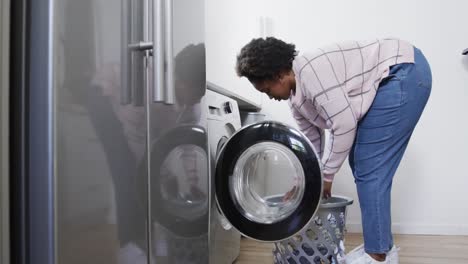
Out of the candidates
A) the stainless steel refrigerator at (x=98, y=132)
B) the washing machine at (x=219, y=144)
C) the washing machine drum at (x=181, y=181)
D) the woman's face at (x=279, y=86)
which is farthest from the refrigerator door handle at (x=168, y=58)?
the woman's face at (x=279, y=86)

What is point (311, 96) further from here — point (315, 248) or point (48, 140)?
point (48, 140)

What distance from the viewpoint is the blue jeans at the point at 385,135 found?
1.21 meters

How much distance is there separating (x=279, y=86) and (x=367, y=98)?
0.29 metres

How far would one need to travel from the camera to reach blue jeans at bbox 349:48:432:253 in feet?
3.97

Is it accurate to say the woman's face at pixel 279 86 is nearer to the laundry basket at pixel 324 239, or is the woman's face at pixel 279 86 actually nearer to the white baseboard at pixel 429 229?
the laundry basket at pixel 324 239

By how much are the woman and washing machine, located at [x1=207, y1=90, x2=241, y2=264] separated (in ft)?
0.63

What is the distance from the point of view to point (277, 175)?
4.38ft

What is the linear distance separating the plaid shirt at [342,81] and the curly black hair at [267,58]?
81 mm

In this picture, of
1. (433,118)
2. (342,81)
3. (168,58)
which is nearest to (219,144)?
(342,81)

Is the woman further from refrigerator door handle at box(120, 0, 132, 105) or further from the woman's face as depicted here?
refrigerator door handle at box(120, 0, 132, 105)

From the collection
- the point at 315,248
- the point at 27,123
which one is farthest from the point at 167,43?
the point at 315,248

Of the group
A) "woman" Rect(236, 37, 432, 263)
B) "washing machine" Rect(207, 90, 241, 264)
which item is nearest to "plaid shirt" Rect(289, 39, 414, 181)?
"woman" Rect(236, 37, 432, 263)

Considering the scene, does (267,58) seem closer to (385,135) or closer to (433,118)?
(385,135)

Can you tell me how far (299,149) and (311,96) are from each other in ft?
0.56
